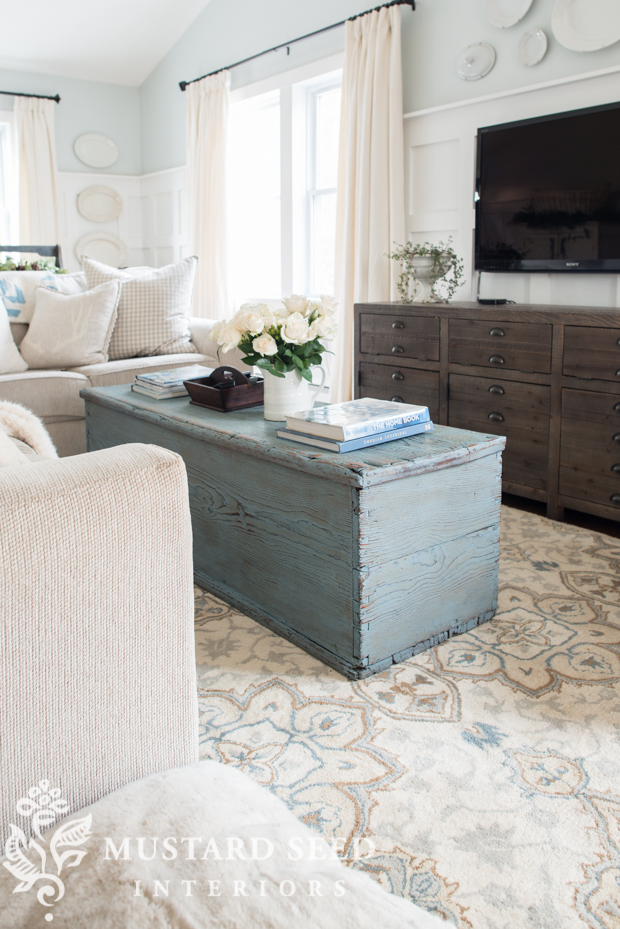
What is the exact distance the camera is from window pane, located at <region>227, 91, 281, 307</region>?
538 centimetres

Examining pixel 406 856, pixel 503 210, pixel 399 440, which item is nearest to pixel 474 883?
pixel 406 856

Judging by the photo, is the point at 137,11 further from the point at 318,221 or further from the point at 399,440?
the point at 399,440

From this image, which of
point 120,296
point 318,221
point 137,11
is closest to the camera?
point 120,296

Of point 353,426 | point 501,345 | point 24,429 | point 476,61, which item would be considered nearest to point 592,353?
point 501,345

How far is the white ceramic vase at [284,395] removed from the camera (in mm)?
2023

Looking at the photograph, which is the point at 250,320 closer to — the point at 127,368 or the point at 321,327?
the point at 321,327

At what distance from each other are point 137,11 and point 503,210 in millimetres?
3953

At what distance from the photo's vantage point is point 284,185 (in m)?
5.08

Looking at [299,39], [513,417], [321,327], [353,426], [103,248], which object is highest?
[299,39]

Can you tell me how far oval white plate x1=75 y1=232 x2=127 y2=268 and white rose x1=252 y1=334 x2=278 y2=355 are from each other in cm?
541

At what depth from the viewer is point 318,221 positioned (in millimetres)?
5043

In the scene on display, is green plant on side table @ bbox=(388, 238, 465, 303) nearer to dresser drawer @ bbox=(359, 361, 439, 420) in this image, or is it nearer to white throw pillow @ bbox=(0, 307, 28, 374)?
dresser drawer @ bbox=(359, 361, 439, 420)


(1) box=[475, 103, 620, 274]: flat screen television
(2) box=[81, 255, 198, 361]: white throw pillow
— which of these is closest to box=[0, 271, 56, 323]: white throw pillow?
(2) box=[81, 255, 198, 361]: white throw pillow

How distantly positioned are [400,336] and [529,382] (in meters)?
0.74
